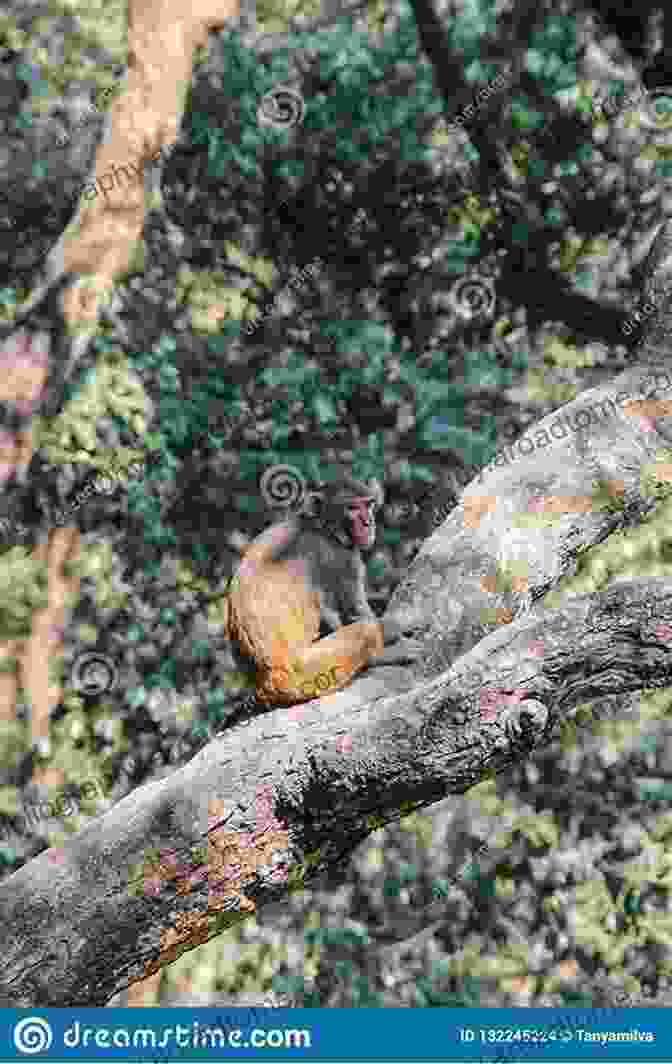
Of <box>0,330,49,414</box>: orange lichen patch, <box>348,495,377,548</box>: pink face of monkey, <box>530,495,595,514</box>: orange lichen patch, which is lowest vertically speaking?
<box>530,495,595,514</box>: orange lichen patch

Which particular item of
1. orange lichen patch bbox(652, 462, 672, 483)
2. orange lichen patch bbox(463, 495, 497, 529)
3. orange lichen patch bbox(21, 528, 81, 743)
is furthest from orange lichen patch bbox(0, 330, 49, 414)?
orange lichen patch bbox(652, 462, 672, 483)

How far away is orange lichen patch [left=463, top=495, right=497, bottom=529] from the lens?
306 centimetres

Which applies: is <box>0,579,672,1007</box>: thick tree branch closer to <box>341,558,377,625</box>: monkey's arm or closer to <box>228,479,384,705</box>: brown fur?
<box>228,479,384,705</box>: brown fur

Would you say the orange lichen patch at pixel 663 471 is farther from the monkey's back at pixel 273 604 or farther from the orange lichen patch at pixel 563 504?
the monkey's back at pixel 273 604

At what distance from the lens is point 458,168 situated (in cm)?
666

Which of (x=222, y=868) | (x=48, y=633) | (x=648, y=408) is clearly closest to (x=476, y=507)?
(x=648, y=408)

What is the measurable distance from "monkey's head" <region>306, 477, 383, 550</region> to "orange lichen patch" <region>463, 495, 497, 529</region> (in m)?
0.33

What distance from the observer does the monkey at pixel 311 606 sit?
2.94m

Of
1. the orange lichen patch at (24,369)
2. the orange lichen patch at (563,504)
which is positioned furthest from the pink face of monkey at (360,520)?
the orange lichen patch at (24,369)

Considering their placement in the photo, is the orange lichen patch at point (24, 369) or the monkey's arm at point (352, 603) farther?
the orange lichen patch at point (24, 369)

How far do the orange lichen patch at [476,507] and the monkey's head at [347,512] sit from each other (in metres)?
0.33

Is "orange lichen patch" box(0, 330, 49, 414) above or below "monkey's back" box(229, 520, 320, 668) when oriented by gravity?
above

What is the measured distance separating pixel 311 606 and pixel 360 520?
32 centimetres

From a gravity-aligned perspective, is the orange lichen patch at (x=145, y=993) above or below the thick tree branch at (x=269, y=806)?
below
